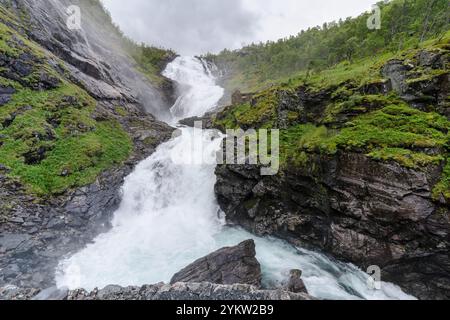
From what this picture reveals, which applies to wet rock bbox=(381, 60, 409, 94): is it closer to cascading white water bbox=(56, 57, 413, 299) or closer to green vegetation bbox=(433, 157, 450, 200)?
green vegetation bbox=(433, 157, 450, 200)

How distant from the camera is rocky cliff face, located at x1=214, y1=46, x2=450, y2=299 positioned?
11023 mm

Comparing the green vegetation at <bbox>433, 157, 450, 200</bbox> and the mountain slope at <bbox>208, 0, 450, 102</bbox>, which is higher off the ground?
the mountain slope at <bbox>208, 0, 450, 102</bbox>

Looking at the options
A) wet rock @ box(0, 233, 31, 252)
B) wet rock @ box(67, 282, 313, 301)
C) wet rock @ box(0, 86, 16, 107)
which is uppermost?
wet rock @ box(0, 86, 16, 107)

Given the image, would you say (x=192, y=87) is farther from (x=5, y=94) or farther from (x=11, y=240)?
(x=11, y=240)

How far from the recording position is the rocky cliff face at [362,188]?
11.0m

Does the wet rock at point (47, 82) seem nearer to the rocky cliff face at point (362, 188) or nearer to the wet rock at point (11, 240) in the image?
the wet rock at point (11, 240)

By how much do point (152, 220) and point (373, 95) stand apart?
16.8 m

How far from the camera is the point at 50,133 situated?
19688 millimetres

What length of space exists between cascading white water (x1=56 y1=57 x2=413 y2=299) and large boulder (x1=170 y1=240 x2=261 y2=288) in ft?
3.52

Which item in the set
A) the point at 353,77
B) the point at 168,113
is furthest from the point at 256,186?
the point at 168,113

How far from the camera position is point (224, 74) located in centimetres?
7119

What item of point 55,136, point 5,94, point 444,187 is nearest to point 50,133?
point 55,136

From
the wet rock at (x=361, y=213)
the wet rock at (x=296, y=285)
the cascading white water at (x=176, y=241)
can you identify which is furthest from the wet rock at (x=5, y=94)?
the wet rock at (x=296, y=285)

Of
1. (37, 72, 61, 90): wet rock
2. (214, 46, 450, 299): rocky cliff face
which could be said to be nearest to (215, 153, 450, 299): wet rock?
(214, 46, 450, 299): rocky cliff face
